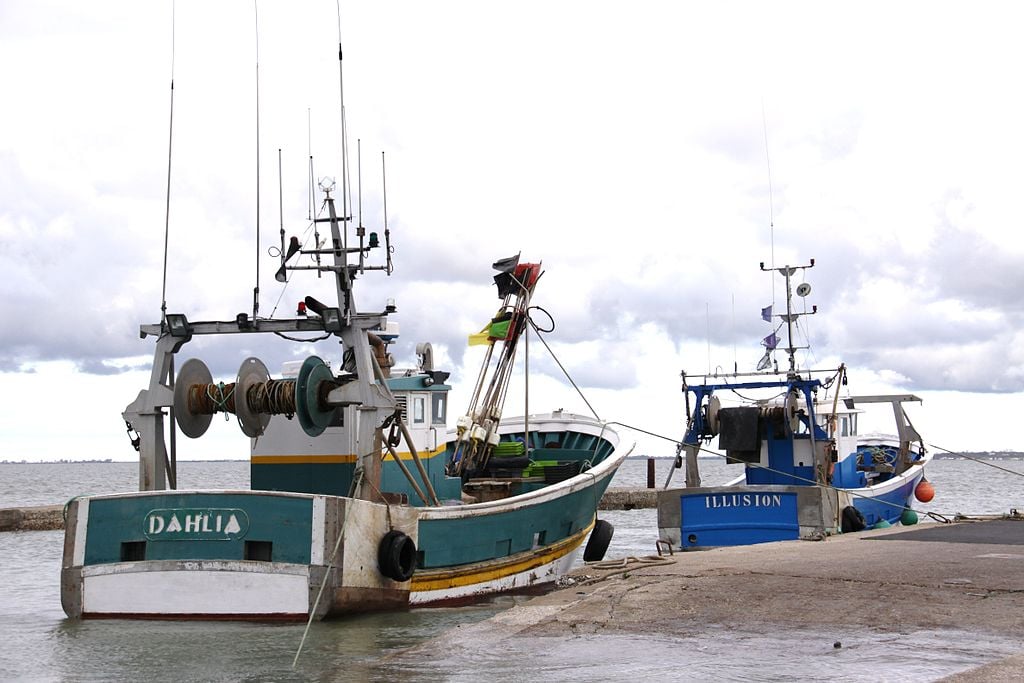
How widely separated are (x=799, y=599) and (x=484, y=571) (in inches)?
237

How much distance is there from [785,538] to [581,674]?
12252 mm

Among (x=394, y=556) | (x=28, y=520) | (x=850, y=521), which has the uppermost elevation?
(x=394, y=556)

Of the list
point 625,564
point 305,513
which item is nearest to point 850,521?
point 625,564

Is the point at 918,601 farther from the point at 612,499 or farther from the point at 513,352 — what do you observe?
the point at 612,499

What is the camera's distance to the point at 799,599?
11547 mm

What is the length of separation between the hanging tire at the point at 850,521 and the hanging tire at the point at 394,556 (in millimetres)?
9791

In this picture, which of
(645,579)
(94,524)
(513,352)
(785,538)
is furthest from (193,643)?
(785,538)

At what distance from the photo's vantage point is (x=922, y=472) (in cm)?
2864

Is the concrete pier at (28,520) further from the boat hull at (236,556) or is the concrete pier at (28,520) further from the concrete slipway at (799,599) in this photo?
the concrete slipway at (799,599)

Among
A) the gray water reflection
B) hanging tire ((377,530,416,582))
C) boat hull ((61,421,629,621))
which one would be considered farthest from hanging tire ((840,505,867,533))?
the gray water reflection

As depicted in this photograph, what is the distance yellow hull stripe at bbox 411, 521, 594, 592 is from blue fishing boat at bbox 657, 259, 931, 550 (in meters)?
2.74

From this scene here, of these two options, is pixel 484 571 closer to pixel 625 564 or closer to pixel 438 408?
pixel 625 564

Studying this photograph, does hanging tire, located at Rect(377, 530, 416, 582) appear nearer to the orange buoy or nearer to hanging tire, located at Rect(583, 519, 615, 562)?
hanging tire, located at Rect(583, 519, 615, 562)

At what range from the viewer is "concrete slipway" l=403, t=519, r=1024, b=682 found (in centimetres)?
1024
